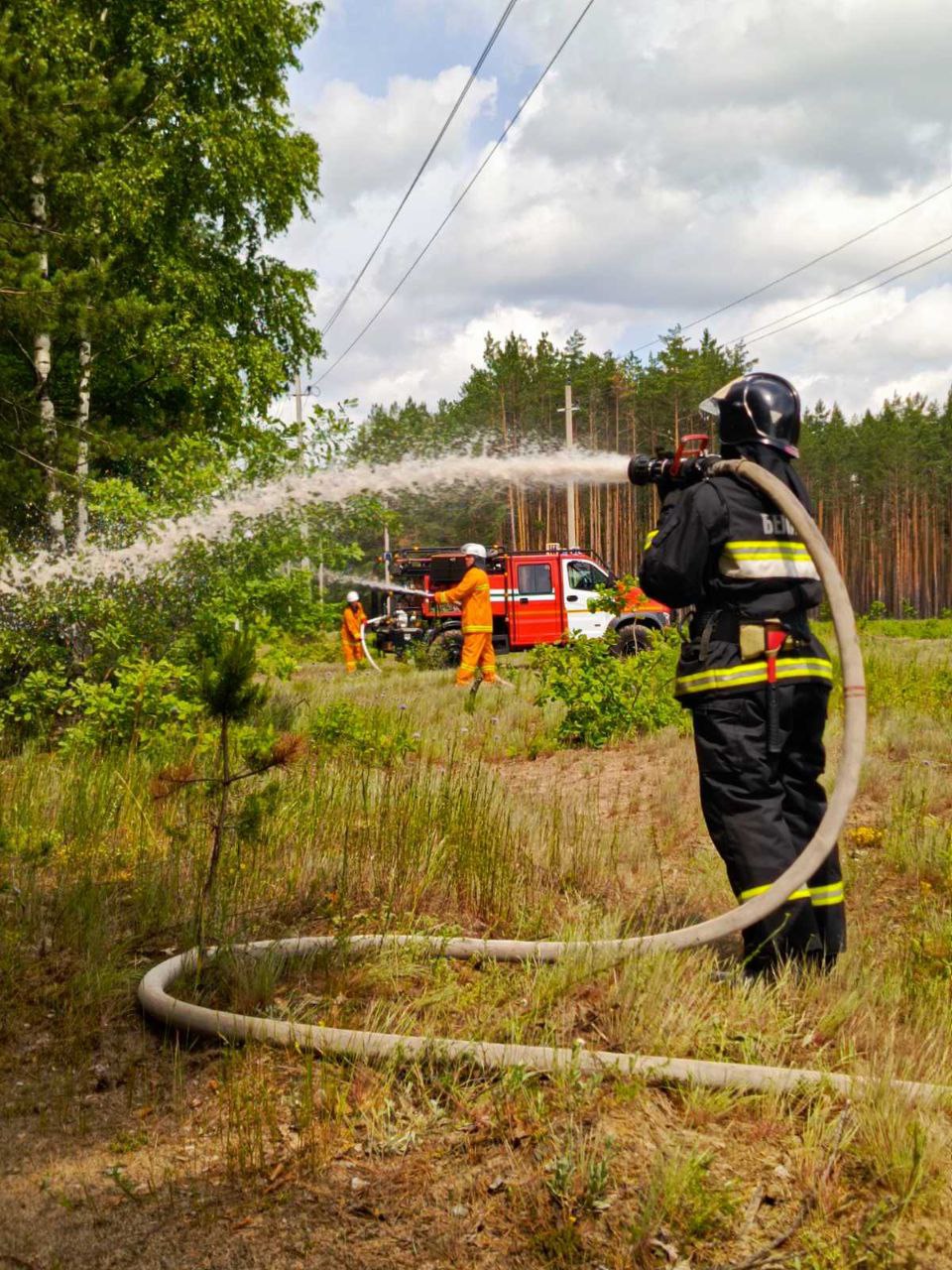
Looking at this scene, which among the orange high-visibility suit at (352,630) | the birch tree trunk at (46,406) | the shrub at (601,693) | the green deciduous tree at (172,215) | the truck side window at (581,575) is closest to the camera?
the shrub at (601,693)

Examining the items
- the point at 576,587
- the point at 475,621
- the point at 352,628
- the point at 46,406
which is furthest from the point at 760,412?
the point at 576,587

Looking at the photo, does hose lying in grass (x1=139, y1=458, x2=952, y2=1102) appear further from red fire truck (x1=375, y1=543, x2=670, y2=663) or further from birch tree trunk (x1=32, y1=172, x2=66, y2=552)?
red fire truck (x1=375, y1=543, x2=670, y2=663)

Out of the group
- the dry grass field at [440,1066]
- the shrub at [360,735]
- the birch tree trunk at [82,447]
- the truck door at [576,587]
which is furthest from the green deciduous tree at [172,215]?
the dry grass field at [440,1066]

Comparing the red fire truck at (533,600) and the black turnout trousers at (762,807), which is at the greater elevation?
the red fire truck at (533,600)

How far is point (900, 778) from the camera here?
6887 millimetres

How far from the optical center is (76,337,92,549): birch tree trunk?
9977 millimetres

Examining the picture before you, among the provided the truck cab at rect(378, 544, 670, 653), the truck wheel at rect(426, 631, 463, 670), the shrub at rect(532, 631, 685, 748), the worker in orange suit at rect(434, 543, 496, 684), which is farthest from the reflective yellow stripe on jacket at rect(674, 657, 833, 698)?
the truck cab at rect(378, 544, 670, 653)

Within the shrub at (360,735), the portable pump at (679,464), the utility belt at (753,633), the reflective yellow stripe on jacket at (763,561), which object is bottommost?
the shrub at (360,735)

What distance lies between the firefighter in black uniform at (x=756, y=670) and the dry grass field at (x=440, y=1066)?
0.24 meters

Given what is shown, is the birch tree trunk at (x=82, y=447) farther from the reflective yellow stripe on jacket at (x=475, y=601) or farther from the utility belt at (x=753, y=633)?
the utility belt at (x=753, y=633)

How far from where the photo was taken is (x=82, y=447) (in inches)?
434

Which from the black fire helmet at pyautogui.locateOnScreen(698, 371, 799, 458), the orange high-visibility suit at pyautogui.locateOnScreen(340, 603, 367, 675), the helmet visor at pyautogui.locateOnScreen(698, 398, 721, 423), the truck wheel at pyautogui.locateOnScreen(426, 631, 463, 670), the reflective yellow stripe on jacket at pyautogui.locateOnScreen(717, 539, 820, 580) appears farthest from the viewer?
the orange high-visibility suit at pyautogui.locateOnScreen(340, 603, 367, 675)

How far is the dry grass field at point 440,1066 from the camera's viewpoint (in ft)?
8.16

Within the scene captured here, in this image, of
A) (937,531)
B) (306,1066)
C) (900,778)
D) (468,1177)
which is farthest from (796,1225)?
(937,531)
